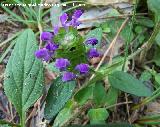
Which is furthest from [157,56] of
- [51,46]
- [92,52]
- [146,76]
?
[51,46]

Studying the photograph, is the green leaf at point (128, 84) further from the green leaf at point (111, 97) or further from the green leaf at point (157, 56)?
the green leaf at point (157, 56)

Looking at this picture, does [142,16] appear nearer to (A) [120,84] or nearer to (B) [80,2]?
(B) [80,2]

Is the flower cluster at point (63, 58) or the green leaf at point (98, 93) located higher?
the flower cluster at point (63, 58)

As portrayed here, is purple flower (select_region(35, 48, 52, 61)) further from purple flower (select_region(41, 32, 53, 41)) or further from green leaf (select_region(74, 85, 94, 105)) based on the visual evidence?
green leaf (select_region(74, 85, 94, 105))

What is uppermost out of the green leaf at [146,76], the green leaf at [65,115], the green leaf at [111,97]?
the green leaf at [146,76]

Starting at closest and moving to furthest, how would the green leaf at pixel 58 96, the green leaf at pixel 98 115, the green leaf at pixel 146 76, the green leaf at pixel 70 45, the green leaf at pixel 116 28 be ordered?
1. the green leaf at pixel 70 45
2. the green leaf at pixel 58 96
3. the green leaf at pixel 98 115
4. the green leaf at pixel 146 76
5. the green leaf at pixel 116 28

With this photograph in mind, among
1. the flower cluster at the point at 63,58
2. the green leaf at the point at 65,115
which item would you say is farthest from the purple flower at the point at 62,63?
the green leaf at the point at 65,115

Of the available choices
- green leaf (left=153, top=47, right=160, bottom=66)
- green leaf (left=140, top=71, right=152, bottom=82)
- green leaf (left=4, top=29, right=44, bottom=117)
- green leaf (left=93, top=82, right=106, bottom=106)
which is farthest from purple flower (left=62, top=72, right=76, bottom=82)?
green leaf (left=153, top=47, right=160, bottom=66)
